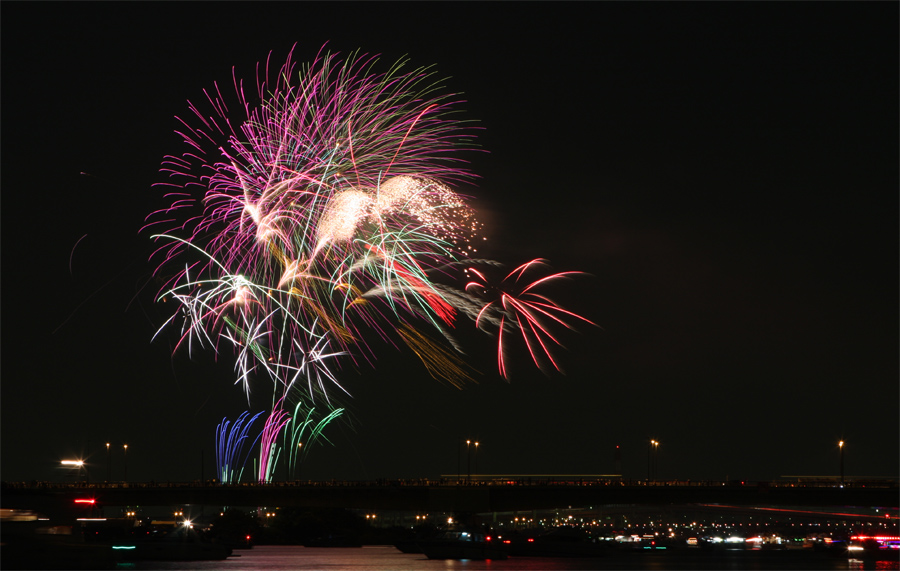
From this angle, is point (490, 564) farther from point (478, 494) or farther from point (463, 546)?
point (478, 494)

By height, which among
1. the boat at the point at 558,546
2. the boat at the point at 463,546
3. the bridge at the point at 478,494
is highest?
the bridge at the point at 478,494

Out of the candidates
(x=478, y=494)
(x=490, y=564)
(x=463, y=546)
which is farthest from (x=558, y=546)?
(x=490, y=564)

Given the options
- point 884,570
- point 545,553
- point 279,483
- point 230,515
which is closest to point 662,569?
point 884,570

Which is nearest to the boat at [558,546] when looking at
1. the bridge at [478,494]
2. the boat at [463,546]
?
the bridge at [478,494]

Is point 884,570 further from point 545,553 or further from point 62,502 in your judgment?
point 62,502

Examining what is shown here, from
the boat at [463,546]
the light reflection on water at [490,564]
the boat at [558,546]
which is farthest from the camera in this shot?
the boat at [558,546]

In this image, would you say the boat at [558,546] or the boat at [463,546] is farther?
the boat at [558,546]

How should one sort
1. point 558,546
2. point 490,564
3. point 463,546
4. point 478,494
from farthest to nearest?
point 478,494 → point 558,546 → point 463,546 → point 490,564

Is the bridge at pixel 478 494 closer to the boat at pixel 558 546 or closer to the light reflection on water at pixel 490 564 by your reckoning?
the boat at pixel 558 546
